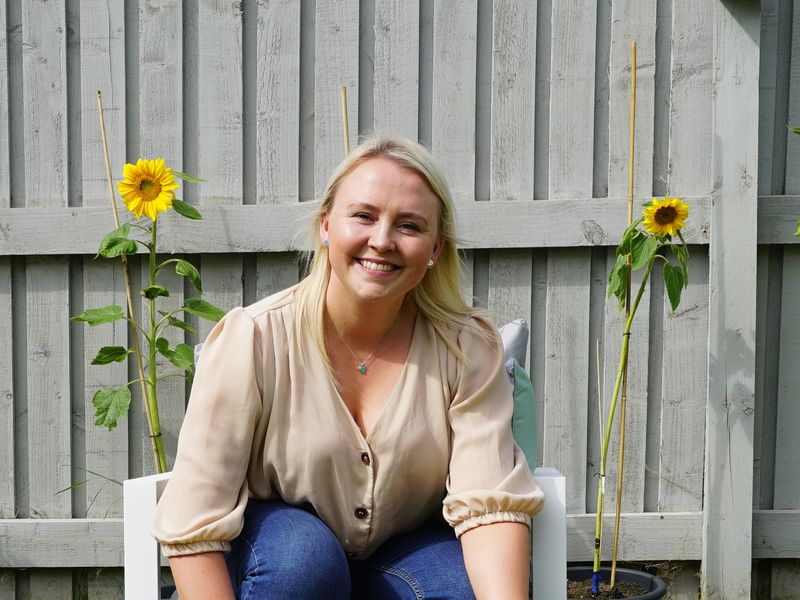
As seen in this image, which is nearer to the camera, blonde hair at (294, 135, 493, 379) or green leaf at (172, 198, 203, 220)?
blonde hair at (294, 135, 493, 379)

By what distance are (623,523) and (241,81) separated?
170 centimetres

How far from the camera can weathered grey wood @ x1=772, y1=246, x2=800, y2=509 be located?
2779mm

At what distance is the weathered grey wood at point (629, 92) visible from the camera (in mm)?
2703

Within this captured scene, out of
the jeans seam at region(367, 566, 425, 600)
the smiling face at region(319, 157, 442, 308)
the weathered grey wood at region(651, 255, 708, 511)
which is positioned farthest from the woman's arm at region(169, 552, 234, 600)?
the weathered grey wood at region(651, 255, 708, 511)

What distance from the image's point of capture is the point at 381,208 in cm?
174

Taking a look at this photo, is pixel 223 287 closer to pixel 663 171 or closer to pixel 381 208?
pixel 381 208

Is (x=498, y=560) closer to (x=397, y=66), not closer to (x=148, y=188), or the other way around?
(x=148, y=188)

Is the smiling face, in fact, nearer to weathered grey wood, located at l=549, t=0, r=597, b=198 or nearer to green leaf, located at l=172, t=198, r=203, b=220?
green leaf, located at l=172, t=198, r=203, b=220

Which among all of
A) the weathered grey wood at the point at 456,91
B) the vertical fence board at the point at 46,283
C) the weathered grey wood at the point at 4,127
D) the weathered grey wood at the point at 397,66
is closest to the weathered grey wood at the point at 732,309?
the weathered grey wood at the point at 456,91

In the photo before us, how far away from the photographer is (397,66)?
2.70m

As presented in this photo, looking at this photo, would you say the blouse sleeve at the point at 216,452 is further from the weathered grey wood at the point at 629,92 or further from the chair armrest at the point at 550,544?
the weathered grey wood at the point at 629,92

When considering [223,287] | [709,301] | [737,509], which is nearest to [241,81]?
[223,287]

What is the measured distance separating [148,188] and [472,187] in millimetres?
905

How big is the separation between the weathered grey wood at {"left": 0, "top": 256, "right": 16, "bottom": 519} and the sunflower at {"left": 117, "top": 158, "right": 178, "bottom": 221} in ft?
1.80
